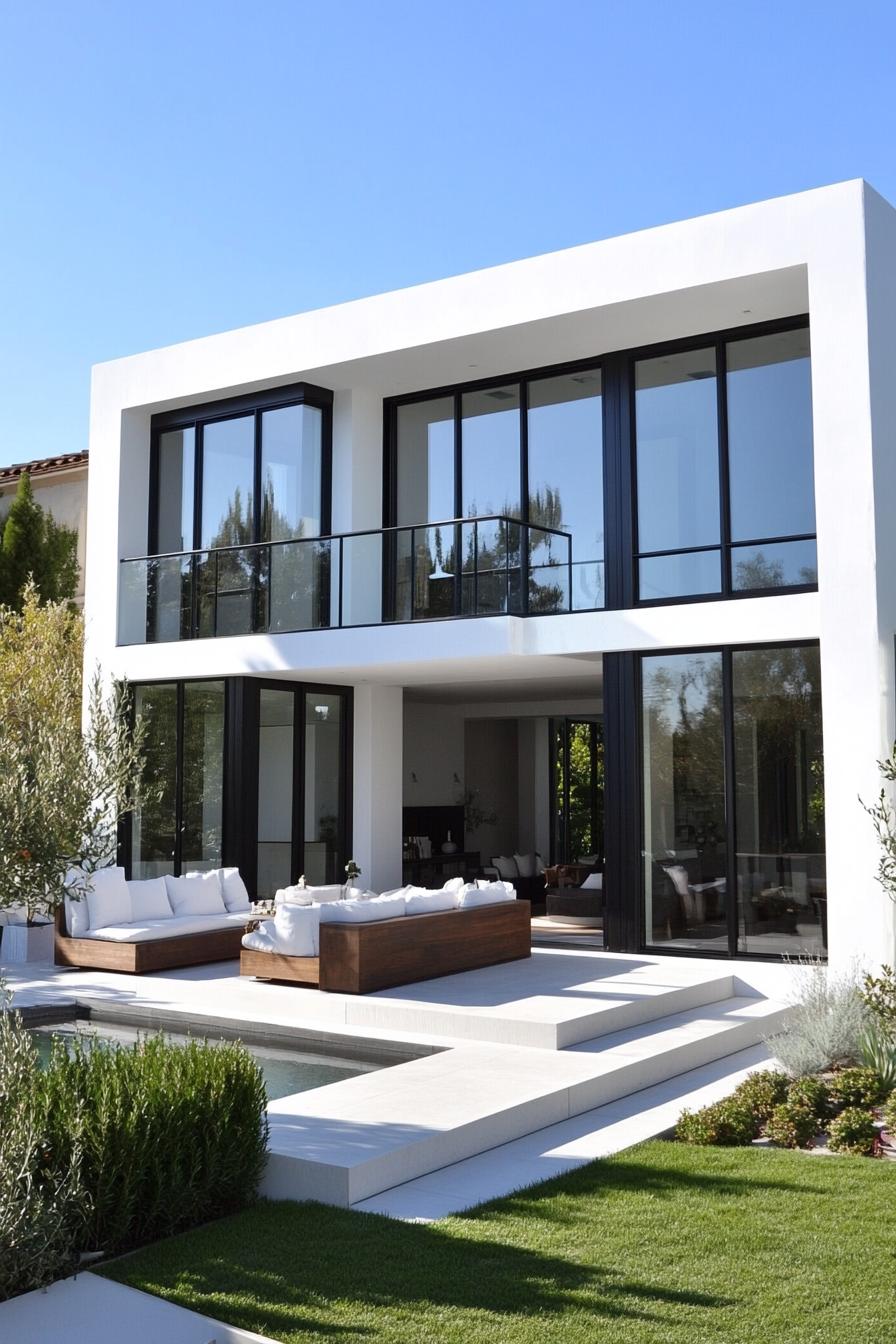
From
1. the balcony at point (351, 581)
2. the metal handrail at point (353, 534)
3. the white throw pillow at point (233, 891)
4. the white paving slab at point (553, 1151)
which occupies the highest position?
the metal handrail at point (353, 534)

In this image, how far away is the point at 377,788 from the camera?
55.7ft

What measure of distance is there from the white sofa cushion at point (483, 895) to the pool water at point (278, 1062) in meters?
2.74

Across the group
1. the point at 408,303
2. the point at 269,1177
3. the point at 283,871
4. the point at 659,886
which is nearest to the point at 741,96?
the point at 408,303

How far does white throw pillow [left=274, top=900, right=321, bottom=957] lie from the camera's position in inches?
450

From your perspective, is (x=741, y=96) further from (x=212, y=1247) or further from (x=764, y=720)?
(x=212, y=1247)

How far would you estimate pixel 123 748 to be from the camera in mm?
7074

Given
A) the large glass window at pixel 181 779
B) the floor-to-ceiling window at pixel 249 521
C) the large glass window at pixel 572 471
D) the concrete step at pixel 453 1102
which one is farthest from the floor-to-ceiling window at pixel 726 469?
the large glass window at pixel 181 779

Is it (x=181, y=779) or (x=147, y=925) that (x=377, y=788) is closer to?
(x=181, y=779)

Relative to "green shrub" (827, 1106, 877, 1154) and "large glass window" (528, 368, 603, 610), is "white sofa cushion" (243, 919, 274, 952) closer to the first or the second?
"large glass window" (528, 368, 603, 610)

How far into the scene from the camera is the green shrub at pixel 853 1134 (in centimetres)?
735

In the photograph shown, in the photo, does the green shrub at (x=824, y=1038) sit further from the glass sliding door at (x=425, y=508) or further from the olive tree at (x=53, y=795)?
the glass sliding door at (x=425, y=508)

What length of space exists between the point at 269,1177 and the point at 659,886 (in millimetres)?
7478

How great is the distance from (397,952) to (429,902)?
2.67 feet

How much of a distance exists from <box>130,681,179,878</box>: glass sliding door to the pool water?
5.34 metres
